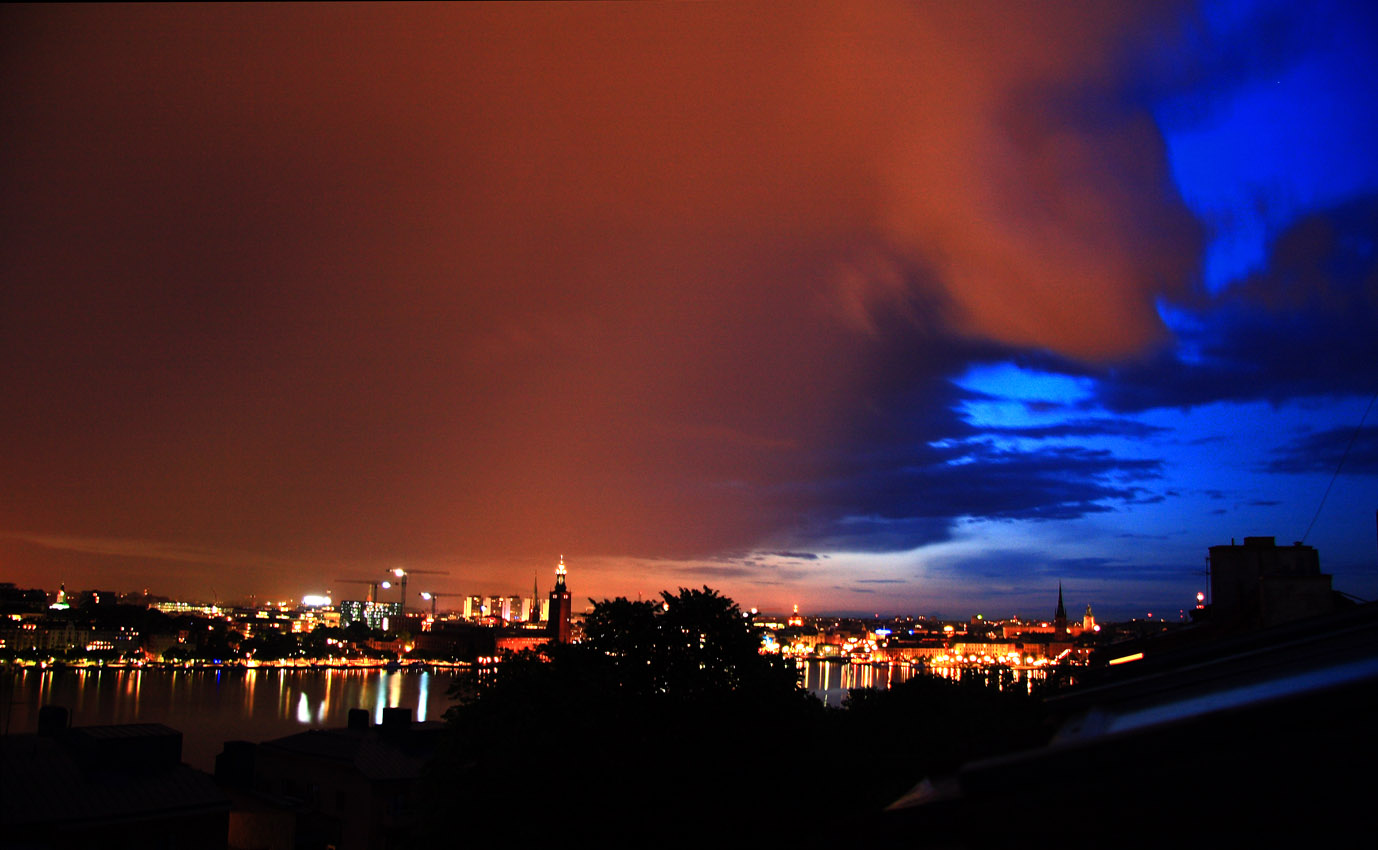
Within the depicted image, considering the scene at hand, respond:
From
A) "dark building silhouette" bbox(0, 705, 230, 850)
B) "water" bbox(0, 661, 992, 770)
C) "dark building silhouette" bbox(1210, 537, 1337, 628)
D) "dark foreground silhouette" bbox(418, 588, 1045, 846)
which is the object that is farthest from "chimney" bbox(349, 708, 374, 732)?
"dark building silhouette" bbox(1210, 537, 1337, 628)

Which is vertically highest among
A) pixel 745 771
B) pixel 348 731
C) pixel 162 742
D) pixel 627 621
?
pixel 627 621

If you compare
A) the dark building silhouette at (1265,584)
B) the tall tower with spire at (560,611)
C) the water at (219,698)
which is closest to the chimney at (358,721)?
the water at (219,698)

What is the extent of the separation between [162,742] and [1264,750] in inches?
724

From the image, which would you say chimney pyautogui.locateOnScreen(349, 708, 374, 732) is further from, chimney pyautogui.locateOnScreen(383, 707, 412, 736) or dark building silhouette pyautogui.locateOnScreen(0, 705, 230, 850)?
dark building silhouette pyautogui.locateOnScreen(0, 705, 230, 850)

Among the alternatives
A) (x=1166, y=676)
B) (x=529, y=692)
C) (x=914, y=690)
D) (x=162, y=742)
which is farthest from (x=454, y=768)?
(x=914, y=690)

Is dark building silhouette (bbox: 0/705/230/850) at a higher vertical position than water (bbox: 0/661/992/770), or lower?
higher


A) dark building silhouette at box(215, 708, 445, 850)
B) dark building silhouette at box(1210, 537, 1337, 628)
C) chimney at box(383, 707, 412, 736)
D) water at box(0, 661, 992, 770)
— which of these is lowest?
water at box(0, 661, 992, 770)

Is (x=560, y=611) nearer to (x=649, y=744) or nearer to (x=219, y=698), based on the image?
(x=219, y=698)

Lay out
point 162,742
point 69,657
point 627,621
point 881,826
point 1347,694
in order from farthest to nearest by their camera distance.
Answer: point 69,657, point 162,742, point 627,621, point 881,826, point 1347,694

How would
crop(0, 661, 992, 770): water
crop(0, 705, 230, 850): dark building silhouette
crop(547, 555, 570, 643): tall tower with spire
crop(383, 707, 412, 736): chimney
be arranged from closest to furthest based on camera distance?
1. crop(0, 705, 230, 850): dark building silhouette
2. crop(383, 707, 412, 736): chimney
3. crop(0, 661, 992, 770): water
4. crop(547, 555, 570, 643): tall tower with spire

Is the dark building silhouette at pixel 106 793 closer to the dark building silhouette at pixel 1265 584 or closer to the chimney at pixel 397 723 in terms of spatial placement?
the chimney at pixel 397 723

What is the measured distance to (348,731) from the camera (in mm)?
25844

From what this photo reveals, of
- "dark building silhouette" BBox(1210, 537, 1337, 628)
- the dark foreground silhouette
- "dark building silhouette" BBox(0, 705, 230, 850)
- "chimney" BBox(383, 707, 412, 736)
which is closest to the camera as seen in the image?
the dark foreground silhouette

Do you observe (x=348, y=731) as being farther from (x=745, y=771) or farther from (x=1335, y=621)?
(x=1335, y=621)
